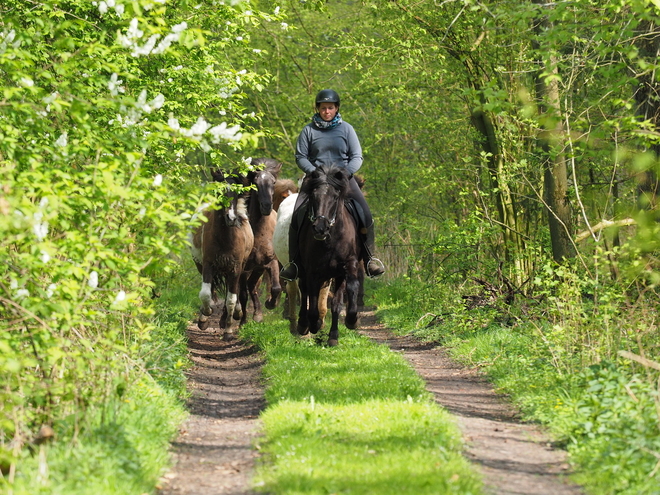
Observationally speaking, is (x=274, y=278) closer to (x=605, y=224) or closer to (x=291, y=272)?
(x=291, y=272)

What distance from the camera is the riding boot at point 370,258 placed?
A: 39.1ft

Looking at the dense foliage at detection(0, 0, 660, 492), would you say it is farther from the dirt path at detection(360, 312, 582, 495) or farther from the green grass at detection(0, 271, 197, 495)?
the dirt path at detection(360, 312, 582, 495)

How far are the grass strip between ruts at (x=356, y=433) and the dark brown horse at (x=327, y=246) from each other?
4.89 ft

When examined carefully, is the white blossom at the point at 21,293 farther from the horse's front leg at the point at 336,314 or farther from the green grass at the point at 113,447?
the horse's front leg at the point at 336,314

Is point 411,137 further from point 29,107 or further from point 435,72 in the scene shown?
point 29,107

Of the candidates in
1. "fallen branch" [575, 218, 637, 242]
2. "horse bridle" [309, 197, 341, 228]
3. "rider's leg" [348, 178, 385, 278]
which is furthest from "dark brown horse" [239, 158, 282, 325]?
"fallen branch" [575, 218, 637, 242]

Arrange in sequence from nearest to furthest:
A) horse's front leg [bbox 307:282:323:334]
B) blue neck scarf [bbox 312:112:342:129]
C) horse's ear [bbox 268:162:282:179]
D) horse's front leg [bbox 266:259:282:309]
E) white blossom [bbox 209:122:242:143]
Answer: white blossom [bbox 209:122:242:143] → horse's front leg [bbox 307:282:323:334] → blue neck scarf [bbox 312:112:342:129] → horse's ear [bbox 268:162:282:179] → horse's front leg [bbox 266:259:282:309]

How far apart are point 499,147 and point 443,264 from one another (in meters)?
2.40

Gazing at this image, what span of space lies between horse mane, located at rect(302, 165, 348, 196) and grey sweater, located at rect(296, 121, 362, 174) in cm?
91

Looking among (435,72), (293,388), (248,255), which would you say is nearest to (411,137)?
(435,72)

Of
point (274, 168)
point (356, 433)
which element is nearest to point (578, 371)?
point (356, 433)

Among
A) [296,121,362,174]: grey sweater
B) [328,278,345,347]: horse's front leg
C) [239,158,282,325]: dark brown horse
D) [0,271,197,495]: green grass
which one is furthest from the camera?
[239,158,282,325]: dark brown horse

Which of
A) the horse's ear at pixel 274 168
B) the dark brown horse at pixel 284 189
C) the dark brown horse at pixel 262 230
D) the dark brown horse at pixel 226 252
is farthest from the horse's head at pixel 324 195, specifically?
the dark brown horse at pixel 284 189

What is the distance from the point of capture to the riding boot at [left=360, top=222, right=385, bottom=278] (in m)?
11.9
